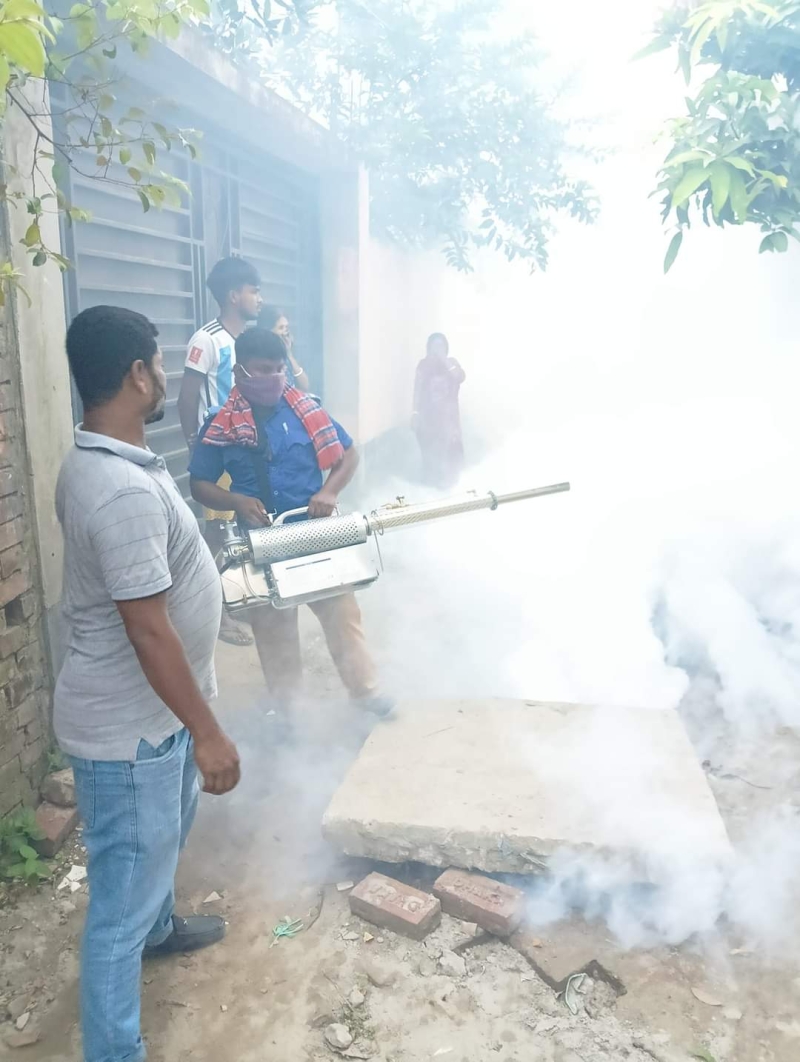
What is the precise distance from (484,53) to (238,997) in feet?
31.1

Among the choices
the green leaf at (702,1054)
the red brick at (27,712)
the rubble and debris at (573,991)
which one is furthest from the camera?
the red brick at (27,712)

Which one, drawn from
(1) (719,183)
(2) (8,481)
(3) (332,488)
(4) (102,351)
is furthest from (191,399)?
(1) (719,183)

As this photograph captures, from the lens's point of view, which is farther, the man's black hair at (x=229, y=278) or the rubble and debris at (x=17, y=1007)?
the man's black hair at (x=229, y=278)

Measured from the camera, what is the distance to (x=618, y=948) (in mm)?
2607

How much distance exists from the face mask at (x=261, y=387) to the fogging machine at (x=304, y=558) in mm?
524

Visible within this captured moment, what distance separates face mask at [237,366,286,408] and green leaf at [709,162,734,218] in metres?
2.02

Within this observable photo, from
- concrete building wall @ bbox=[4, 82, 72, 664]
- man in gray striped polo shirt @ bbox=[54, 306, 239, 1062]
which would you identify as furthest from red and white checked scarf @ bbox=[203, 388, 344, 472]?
man in gray striped polo shirt @ bbox=[54, 306, 239, 1062]

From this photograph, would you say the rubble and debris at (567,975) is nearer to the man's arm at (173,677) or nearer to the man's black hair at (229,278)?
the man's arm at (173,677)

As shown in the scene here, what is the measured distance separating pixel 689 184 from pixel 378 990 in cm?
331

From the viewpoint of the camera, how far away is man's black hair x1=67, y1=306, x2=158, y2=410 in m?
1.92

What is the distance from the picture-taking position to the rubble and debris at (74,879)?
2975mm

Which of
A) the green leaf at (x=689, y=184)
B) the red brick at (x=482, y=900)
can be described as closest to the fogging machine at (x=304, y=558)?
the red brick at (x=482, y=900)

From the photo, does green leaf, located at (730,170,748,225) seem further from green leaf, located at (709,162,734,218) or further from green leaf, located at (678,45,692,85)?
→ green leaf, located at (678,45,692,85)

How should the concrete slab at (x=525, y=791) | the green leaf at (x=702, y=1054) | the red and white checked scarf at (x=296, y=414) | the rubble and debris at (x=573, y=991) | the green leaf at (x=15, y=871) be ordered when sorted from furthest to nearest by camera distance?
the red and white checked scarf at (x=296, y=414)
the green leaf at (x=15, y=871)
the concrete slab at (x=525, y=791)
the rubble and debris at (x=573, y=991)
the green leaf at (x=702, y=1054)
